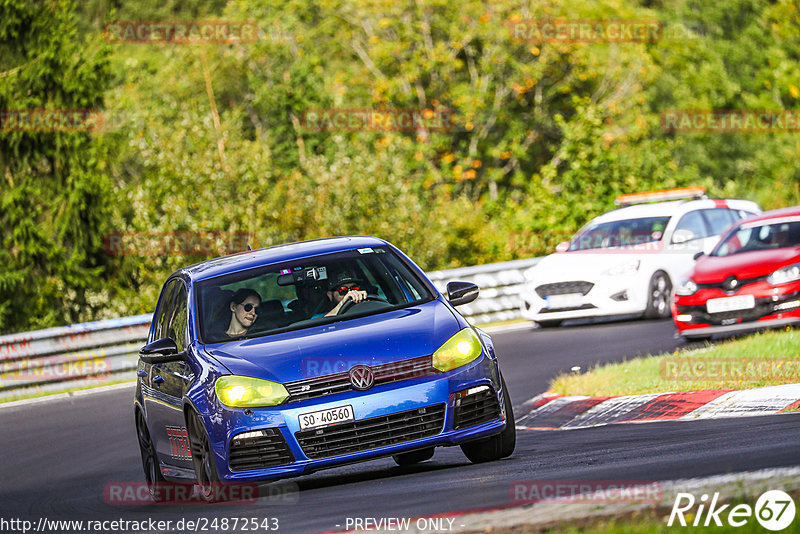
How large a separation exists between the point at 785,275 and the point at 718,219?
6.61m

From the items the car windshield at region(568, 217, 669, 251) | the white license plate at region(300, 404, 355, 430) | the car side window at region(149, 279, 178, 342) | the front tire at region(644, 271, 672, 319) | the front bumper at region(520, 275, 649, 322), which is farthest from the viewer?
the car windshield at region(568, 217, 669, 251)

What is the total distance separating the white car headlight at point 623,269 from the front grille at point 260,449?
12682mm

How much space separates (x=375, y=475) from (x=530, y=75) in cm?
3027

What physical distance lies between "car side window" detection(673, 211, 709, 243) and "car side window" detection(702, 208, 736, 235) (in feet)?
0.52

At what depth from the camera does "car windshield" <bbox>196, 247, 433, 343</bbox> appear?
350 inches

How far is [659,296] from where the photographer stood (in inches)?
797

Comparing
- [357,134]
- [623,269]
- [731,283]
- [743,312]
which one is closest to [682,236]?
[623,269]

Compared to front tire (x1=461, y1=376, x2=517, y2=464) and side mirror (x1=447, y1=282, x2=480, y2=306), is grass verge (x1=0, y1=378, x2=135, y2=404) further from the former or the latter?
front tire (x1=461, y1=376, x2=517, y2=464)

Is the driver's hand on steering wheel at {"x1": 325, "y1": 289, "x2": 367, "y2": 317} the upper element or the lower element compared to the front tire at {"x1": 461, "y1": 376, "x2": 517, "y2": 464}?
upper

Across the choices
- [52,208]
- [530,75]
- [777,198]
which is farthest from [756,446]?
[530,75]

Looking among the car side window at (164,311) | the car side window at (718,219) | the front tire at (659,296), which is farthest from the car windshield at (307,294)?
the car side window at (718,219)

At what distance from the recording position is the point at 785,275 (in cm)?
1545

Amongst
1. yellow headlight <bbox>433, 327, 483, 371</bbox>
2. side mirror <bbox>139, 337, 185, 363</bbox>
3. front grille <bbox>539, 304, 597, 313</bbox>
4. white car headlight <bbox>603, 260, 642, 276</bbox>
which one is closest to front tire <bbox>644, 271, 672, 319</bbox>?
white car headlight <bbox>603, 260, 642, 276</bbox>

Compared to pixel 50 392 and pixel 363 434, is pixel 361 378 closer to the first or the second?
pixel 363 434
